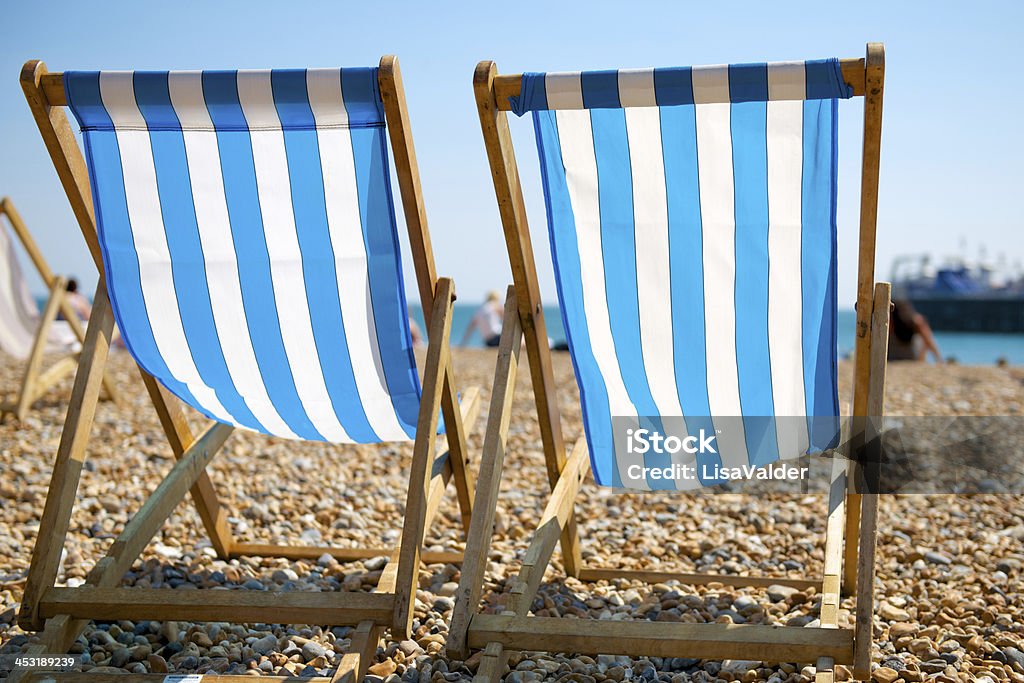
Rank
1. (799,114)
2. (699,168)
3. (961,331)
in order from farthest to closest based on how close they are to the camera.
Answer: (961,331)
(699,168)
(799,114)

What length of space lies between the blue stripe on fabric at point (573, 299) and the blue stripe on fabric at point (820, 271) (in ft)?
1.65

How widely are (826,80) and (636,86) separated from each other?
1.22 feet

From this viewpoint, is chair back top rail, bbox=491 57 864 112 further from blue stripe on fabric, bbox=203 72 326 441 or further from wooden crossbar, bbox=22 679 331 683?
wooden crossbar, bbox=22 679 331 683

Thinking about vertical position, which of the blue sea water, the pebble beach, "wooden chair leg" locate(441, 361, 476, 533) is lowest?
the blue sea water

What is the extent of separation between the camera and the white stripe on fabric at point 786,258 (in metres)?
1.94

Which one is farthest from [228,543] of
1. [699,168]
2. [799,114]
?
[799,114]

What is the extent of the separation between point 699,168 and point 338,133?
797mm

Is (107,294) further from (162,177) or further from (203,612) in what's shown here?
(203,612)

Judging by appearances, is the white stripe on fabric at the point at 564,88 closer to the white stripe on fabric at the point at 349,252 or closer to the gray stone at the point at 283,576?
the white stripe on fabric at the point at 349,252

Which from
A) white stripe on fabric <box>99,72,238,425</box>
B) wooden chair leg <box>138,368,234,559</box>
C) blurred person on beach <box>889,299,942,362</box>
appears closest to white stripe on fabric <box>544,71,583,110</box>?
white stripe on fabric <box>99,72,238,425</box>

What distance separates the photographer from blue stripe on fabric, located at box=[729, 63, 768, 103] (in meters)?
1.87

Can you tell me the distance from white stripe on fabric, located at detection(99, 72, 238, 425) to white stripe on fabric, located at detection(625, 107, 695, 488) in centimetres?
109

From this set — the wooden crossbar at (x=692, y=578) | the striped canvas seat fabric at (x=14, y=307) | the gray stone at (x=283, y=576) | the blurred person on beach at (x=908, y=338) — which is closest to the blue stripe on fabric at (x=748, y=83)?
the wooden crossbar at (x=692, y=578)

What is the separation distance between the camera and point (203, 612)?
6.55ft
